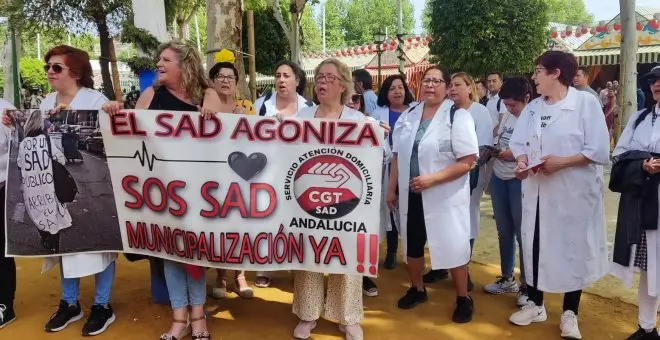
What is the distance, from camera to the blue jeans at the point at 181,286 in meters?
3.37

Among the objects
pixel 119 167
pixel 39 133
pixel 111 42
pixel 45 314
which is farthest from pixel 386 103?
pixel 111 42

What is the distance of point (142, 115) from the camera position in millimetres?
3277

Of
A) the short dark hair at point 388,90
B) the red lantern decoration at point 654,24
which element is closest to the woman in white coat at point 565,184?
the short dark hair at point 388,90

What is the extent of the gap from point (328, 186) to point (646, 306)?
6.99 ft

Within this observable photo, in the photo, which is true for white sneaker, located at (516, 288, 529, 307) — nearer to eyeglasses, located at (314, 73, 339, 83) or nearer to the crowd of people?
the crowd of people

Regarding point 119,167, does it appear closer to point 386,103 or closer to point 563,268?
point 386,103

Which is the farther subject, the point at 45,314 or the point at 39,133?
the point at 45,314

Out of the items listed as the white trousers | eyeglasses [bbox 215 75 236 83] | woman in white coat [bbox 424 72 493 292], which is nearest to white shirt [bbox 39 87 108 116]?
eyeglasses [bbox 215 75 236 83]

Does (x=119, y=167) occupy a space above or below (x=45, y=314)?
above

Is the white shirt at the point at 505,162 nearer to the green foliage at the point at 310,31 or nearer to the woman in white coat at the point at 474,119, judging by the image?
the woman in white coat at the point at 474,119

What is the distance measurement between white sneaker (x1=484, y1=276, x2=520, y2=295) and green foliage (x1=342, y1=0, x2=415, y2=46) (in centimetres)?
6931

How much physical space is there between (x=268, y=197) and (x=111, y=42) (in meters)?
9.49

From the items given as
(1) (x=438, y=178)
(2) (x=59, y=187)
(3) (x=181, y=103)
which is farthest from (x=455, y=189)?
(2) (x=59, y=187)

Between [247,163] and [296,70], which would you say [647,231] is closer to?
[247,163]
